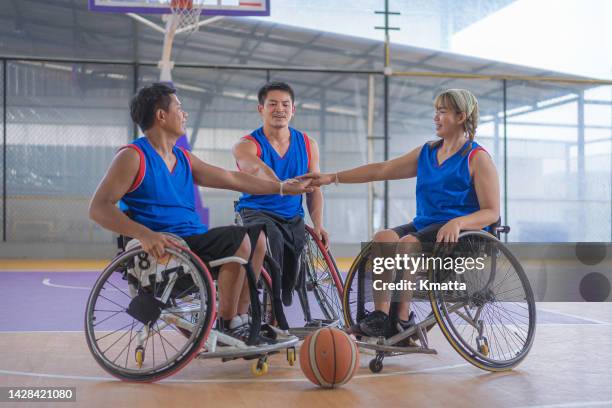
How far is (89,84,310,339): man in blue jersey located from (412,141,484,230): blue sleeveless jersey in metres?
0.68

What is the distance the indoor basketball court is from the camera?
2.61 metres

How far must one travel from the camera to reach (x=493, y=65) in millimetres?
11188

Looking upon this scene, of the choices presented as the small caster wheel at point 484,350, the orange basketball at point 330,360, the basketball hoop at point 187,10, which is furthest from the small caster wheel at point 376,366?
the basketball hoop at point 187,10

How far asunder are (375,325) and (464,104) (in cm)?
95

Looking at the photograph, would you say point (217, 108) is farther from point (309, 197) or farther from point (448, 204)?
point (448, 204)

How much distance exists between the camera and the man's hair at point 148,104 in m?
2.82

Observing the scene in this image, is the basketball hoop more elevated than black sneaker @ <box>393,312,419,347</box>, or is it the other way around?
the basketball hoop

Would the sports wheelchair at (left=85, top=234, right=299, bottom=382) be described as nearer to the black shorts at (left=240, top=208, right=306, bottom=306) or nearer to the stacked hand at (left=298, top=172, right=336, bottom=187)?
the black shorts at (left=240, top=208, right=306, bottom=306)

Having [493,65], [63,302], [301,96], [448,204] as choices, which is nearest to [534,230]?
[493,65]

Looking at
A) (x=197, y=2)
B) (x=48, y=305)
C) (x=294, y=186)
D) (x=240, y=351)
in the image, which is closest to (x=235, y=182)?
(x=294, y=186)

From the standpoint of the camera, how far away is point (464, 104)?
300 centimetres

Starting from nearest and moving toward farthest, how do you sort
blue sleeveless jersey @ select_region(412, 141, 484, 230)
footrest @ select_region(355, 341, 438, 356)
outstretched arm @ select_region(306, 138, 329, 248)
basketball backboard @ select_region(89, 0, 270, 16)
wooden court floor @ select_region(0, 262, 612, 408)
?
wooden court floor @ select_region(0, 262, 612, 408), footrest @ select_region(355, 341, 438, 356), blue sleeveless jersey @ select_region(412, 141, 484, 230), outstretched arm @ select_region(306, 138, 329, 248), basketball backboard @ select_region(89, 0, 270, 16)

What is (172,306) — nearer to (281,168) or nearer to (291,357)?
(291,357)

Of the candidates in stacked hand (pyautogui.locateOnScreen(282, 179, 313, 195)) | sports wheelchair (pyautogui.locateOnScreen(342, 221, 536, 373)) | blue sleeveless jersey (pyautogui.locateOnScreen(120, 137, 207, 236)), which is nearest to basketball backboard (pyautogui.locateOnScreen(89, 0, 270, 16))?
stacked hand (pyautogui.locateOnScreen(282, 179, 313, 195))
